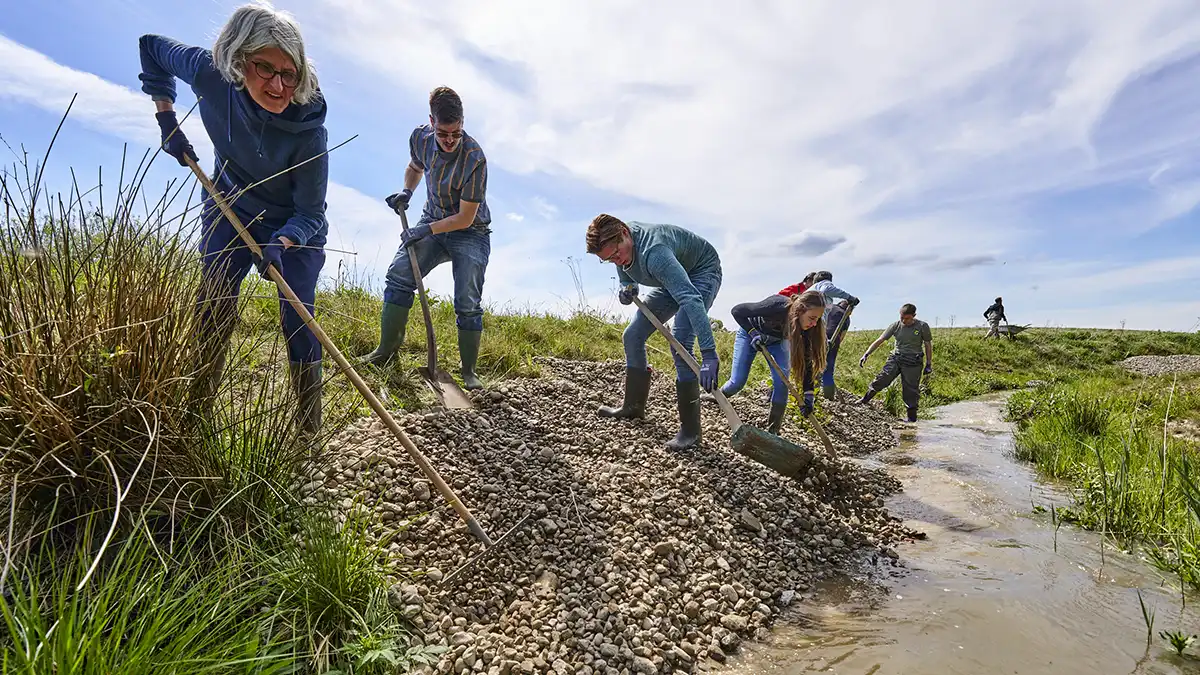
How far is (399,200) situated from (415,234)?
2.09 feet

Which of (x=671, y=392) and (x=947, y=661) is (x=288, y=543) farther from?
(x=671, y=392)

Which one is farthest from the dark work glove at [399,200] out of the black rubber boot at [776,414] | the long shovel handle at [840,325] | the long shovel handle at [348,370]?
the long shovel handle at [840,325]

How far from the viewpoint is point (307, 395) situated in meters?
2.40

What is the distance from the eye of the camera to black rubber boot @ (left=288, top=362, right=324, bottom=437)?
230cm

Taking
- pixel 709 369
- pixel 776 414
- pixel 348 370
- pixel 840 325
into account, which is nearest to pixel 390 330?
pixel 348 370

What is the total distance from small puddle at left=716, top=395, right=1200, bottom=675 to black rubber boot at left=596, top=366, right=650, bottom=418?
2.06 metres

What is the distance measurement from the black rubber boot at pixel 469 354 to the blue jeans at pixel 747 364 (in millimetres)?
2103

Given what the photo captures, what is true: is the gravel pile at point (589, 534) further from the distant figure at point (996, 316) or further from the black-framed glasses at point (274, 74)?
the distant figure at point (996, 316)

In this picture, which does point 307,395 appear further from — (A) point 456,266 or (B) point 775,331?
(B) point 775,331

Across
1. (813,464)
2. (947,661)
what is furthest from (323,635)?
(813,464)

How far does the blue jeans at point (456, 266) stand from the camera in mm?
4043

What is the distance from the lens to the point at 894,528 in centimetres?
384

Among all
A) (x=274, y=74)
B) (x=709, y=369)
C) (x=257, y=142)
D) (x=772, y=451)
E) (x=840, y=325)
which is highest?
(x=274, y=74)

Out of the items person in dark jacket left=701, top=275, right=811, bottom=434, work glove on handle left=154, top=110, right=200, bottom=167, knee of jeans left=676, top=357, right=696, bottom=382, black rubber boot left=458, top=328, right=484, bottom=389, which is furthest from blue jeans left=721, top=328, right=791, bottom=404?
work glove on handle left=154, top=110, right=200, bottom=167
